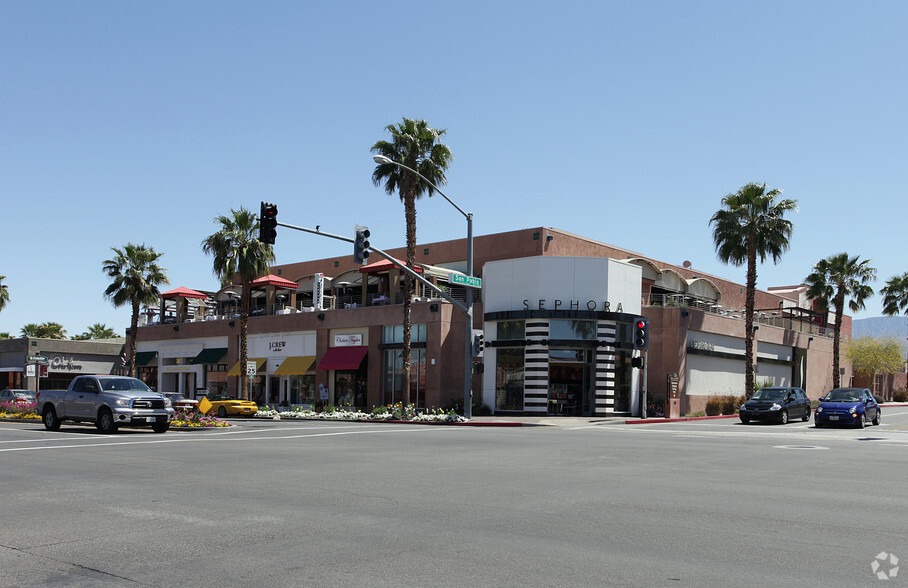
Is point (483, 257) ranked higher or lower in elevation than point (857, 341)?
higher

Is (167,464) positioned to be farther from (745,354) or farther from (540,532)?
(745,354)

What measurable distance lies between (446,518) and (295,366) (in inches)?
1647

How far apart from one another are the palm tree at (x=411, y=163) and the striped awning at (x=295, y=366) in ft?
39.5

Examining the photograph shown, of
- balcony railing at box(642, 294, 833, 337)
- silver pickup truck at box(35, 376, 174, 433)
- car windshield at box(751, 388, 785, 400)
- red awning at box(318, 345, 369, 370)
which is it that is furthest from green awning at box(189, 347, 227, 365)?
car windshield at box(751, 388, 785, 400)

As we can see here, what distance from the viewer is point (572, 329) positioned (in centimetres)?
3844

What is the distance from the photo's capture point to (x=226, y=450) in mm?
17812

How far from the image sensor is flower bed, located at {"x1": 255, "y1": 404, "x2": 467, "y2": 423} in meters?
34.1

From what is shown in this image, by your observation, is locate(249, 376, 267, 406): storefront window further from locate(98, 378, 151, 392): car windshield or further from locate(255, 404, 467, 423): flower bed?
locate(98, 378, 151, 392): car windshield

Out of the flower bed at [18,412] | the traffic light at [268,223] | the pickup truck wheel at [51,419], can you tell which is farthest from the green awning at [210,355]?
the traffic light at [268,223]

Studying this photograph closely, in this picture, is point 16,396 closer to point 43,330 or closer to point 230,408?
point 230,408

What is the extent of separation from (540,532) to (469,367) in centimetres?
2574

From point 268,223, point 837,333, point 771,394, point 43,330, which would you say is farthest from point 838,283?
point 43,330

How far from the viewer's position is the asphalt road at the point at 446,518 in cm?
662

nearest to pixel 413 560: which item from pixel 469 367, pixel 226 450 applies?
pixel 226 450
